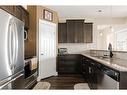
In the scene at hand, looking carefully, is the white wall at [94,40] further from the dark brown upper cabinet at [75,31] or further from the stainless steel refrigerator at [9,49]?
the stainless steel refrigerator at [9,49]

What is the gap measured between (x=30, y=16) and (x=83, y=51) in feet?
9.90

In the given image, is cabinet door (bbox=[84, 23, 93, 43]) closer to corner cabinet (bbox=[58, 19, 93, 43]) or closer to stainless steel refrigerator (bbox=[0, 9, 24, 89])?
corner cabinet (bbox=[58, 19, 93, 43])

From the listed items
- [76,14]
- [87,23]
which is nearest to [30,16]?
[76,14]

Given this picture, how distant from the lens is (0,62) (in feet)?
7.16

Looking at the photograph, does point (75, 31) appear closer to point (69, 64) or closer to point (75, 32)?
point (75, 32)

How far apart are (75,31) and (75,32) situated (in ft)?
0.13

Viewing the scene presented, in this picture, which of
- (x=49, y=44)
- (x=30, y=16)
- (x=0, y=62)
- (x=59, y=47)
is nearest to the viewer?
(x=0, y=62)

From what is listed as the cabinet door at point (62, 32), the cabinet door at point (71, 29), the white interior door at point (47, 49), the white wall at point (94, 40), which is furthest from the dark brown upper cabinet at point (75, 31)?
the white interior door at point (47, 49)

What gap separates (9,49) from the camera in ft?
8.10

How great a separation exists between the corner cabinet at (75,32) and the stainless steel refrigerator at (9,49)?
4.43 meters

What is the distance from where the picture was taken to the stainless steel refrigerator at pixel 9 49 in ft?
7.43

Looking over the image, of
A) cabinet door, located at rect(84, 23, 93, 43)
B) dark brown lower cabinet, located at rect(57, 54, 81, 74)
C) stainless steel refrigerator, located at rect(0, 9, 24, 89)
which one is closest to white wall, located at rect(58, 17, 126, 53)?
cabinet door, located at rect(84, 23, 93, 43)
